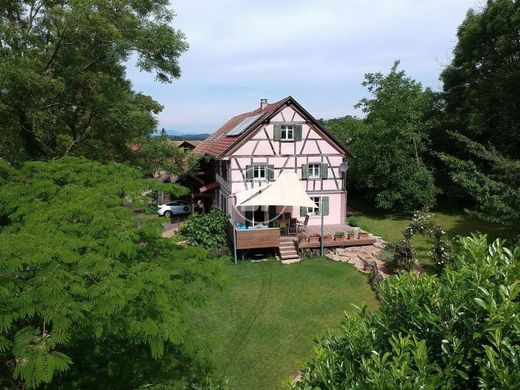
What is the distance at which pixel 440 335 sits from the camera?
4.02 m

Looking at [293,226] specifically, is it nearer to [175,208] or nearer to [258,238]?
[258,238]

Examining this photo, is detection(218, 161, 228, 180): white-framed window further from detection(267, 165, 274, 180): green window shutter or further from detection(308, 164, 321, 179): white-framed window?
detection(308, 164, 321, 179): white-framed window

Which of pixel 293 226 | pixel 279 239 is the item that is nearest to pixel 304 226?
pixel 293 226

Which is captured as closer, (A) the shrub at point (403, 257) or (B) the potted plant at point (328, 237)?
(A) the shrub at point (403, 257)

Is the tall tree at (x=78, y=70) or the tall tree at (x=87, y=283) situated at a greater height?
the tall tree at (x=78, y=70)

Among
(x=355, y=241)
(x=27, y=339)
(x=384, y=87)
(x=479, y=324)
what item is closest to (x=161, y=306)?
(x=27, y=339)

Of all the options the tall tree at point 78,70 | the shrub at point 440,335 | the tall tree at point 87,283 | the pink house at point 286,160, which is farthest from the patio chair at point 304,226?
the shrub at point 440,335

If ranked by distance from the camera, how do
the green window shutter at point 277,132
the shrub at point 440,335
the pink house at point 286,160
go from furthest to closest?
the green window shutter at point 277,132 < the pink house at point 286,160 < the shrub at point 440,335

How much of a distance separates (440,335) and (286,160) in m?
18.5

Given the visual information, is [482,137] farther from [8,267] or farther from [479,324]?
[8,267]

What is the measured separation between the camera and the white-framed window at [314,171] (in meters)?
22.7

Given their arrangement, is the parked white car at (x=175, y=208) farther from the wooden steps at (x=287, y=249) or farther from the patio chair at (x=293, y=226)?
the wooden steps at (x=287, y=249)

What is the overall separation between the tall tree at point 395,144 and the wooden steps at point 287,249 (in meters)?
8.74

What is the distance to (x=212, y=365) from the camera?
334 inches
